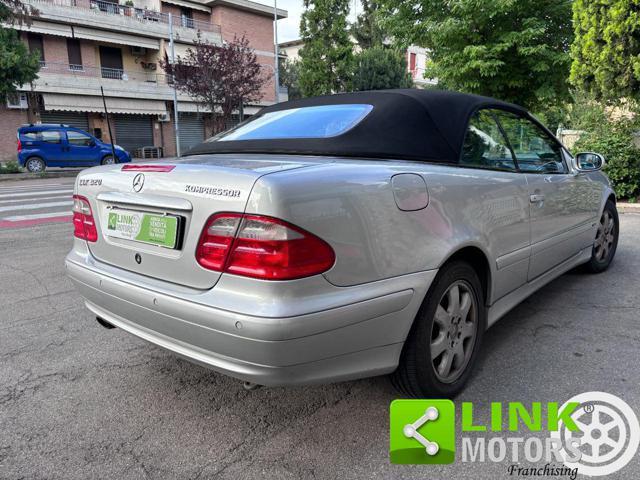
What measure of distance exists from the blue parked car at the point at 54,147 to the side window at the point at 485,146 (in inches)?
689

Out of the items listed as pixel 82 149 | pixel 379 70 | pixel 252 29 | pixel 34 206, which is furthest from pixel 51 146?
pixel 252 29

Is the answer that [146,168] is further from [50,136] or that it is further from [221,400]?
[50,136]

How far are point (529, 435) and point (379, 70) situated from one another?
30.0 m

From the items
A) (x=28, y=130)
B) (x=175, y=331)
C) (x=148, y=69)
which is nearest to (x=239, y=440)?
(x=175, y=331)

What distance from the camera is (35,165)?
19000mm

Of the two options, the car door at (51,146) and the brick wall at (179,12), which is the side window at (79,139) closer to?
the car door at (51,146)

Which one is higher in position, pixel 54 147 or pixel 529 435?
pixel 54 147

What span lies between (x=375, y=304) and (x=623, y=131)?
36.3 ft

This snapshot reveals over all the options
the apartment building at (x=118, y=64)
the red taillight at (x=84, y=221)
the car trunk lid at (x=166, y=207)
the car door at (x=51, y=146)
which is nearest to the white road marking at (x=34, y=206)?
the red taillight at (x=84, y=221)

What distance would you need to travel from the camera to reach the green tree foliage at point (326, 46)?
3158 cm

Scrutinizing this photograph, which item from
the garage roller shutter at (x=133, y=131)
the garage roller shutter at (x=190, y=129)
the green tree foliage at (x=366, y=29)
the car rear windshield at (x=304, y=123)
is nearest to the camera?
the car rear windshield at (x=304, y=123)

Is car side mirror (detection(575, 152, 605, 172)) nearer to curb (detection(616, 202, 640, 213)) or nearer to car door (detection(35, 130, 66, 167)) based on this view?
curb (detection(616, 202, 640, 213))

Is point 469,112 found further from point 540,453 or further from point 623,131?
point 623,131

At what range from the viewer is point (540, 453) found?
6.77 ft
